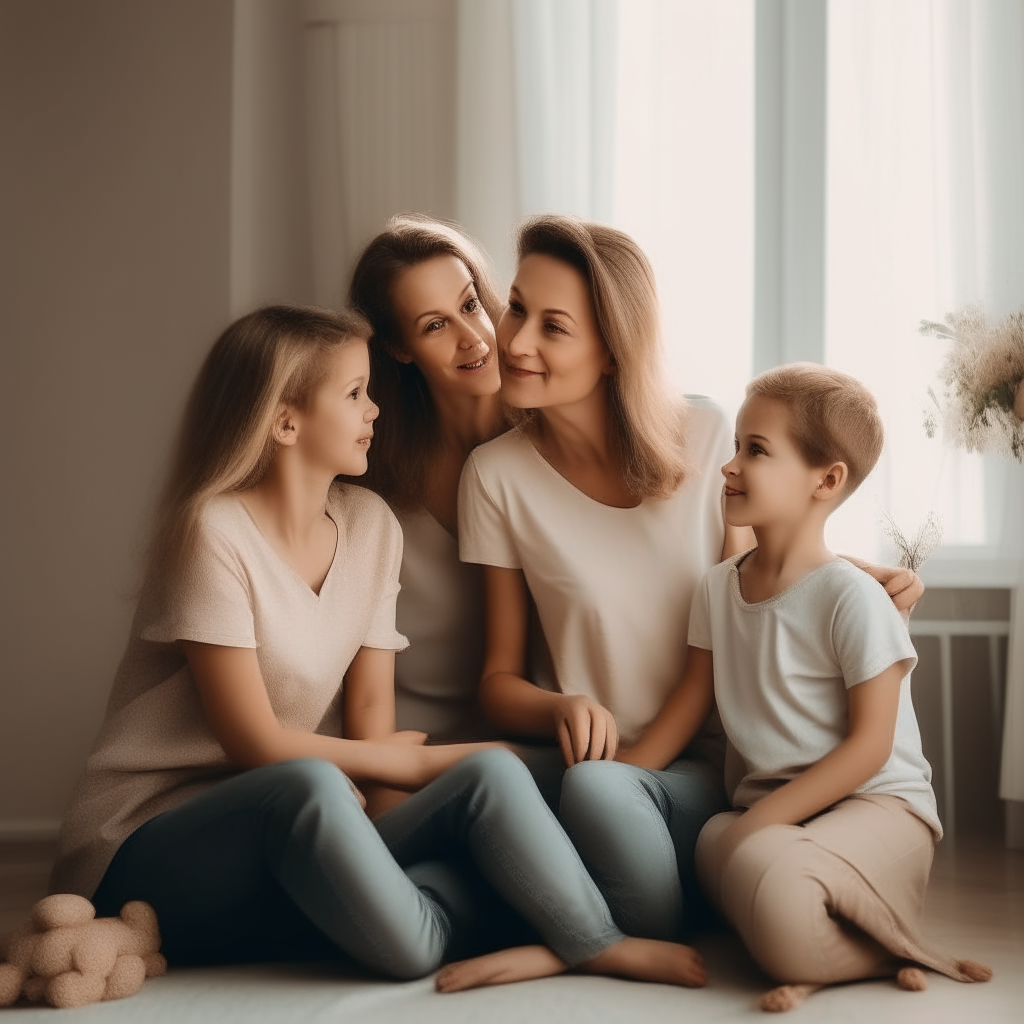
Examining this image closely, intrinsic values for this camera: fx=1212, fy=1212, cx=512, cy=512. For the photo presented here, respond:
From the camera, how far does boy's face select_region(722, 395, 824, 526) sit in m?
1.69

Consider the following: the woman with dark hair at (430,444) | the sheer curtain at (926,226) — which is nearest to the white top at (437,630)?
the woman with dark hair at (430,444)

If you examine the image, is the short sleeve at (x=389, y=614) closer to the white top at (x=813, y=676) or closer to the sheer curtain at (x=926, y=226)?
the white top at (x=813, y=676)

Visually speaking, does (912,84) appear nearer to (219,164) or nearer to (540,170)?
(540,170)

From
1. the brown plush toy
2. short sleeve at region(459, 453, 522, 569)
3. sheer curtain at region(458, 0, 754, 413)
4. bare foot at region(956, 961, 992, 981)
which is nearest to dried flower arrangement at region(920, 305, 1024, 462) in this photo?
sheer curtain at region(458, 0, 754, 413)

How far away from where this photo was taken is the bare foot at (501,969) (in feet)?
4.86

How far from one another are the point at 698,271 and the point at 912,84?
57 centimetres

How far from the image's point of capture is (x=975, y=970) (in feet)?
4.98

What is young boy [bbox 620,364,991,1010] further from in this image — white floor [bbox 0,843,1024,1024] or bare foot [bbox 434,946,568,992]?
bare foot [bbox 434,946,568,992]

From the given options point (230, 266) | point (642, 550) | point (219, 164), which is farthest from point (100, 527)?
point (642, 550)

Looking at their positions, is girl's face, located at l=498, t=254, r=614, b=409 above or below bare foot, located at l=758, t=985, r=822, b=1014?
above

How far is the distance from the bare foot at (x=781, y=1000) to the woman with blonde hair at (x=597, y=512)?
0.32 m

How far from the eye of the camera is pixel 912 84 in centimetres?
249

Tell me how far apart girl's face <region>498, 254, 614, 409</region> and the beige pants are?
72 centimetres

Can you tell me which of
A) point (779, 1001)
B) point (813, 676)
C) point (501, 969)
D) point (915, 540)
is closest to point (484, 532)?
point (813, 676)
